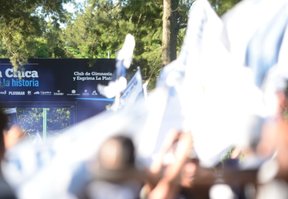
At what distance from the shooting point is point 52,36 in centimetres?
2241

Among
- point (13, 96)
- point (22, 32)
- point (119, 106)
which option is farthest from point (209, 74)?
point (13, 96)

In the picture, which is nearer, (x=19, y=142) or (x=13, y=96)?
(x=19, y=142)

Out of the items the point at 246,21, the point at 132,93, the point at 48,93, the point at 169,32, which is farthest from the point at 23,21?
the point at 246,21

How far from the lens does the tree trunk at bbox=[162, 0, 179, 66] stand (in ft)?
40.5

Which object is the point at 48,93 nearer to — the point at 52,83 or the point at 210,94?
the point at 52,83

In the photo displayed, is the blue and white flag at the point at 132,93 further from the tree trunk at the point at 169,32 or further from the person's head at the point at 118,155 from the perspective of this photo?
the tree trunk at the point at 169,32

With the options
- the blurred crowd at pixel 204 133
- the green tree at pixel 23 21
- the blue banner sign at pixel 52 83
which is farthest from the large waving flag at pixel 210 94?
the blue banner sign at pixel 52 83

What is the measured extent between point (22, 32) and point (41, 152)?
14.4 meters

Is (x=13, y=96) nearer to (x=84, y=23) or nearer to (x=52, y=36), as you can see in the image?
(x=52, y=36)

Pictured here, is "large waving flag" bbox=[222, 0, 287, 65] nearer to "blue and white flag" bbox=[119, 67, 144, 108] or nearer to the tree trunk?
"blue and white flag" bbox=[119, 67, 144, 108]

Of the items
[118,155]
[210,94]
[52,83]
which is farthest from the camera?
[52,83]

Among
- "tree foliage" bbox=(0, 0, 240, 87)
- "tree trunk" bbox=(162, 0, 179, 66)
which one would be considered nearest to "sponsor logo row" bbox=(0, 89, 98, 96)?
"tree foliage" bbox=(0, 0, 240, 87)

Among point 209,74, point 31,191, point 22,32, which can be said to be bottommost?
point 31,191

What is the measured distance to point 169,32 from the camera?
43.5ft
